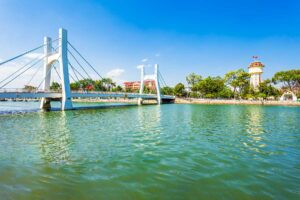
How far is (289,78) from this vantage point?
90.6m

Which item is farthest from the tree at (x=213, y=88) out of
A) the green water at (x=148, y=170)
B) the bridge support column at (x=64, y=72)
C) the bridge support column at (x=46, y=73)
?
the green water at (x=148, y=170)

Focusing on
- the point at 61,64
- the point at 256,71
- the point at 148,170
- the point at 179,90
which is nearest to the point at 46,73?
the point at 61,64

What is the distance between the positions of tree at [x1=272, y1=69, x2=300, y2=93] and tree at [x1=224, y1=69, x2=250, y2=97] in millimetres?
11487

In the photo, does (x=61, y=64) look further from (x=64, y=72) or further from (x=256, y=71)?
(x=256, y=71)

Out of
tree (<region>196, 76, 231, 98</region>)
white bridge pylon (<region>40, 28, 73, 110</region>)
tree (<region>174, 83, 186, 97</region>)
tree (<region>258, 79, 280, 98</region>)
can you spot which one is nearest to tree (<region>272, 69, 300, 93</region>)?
tree (<region>258, 79, 280, 98</region>)

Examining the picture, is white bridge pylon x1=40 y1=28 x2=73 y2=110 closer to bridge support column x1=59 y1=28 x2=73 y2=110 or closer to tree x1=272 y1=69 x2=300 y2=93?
bridge support column x1=59 y1=28 x2=73 y2=110

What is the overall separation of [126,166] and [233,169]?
14.0ft

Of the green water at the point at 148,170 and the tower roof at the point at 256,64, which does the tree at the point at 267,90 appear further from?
the green water at the point at 148,170

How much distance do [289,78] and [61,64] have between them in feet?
295

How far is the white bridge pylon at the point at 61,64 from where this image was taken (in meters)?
44.0

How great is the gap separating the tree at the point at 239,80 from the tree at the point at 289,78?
1149 cm

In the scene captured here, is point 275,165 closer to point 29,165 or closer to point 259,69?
point 29,165

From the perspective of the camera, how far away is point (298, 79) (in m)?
89.7

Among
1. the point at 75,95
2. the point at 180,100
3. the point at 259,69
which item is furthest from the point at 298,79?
the point at 75,95
